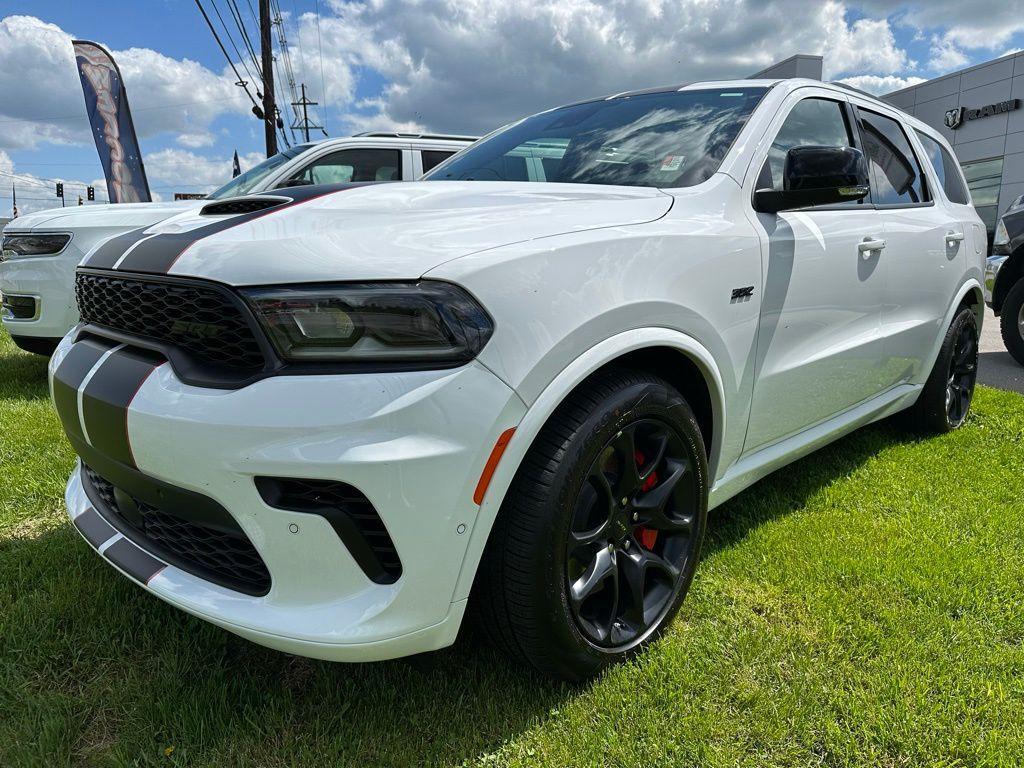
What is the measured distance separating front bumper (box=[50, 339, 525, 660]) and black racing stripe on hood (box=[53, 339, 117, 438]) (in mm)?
315

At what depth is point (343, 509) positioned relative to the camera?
4.66ft

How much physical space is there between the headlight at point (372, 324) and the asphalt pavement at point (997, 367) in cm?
546

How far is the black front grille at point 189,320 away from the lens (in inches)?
57.9

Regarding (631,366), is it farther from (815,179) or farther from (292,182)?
(292,182)

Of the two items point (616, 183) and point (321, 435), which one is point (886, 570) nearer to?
point (616, 183)

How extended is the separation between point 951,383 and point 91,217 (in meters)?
5.35

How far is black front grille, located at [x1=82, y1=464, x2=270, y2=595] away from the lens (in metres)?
1.56

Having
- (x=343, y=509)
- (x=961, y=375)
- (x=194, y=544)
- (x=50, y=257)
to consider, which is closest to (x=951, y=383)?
(x=961, y=375)

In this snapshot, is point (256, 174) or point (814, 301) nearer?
point (814, 301)

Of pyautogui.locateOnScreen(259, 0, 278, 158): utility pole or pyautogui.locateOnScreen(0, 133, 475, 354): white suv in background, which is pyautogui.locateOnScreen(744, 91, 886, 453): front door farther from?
pyautogui.locateOnScreen(259, 0, 278, 158): utility pole

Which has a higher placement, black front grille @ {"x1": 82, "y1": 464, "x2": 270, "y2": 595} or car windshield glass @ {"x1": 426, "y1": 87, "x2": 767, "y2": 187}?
car windshield glass @ {"x1": 426, "y1": 87, "x2": 767, "y2": 187}

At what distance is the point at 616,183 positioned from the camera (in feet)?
7.39

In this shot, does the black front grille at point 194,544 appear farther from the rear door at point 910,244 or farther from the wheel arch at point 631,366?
the rear door at point 910,244

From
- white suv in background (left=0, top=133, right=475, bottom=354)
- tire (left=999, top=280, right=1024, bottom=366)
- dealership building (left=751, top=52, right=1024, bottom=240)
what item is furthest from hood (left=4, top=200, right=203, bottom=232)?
dealership building (left=751, top=52, right=1024, bottom=240)
